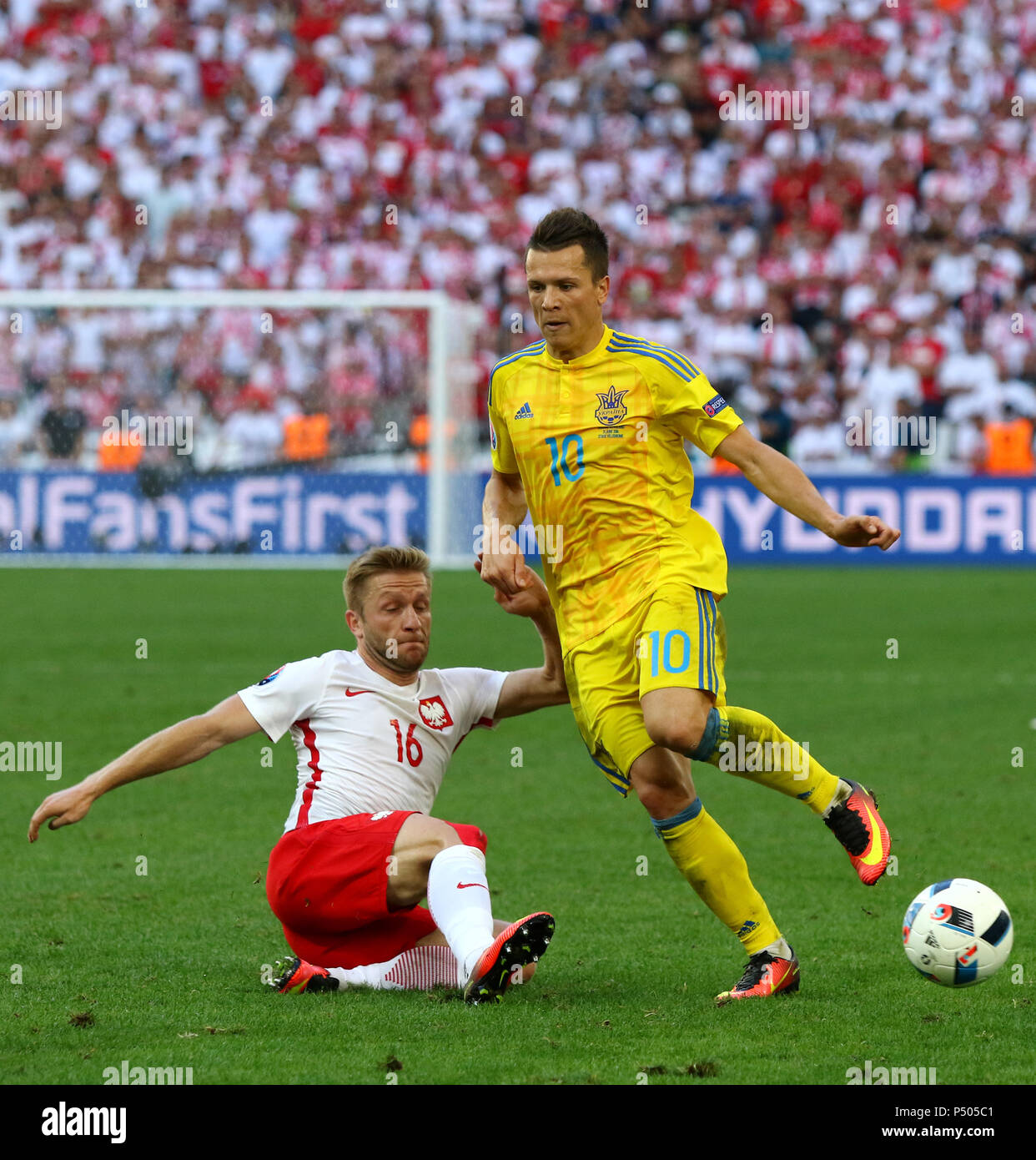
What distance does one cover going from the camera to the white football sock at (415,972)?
497 cm

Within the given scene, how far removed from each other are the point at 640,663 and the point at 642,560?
0.32m

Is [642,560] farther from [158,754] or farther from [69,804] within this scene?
[69,804]

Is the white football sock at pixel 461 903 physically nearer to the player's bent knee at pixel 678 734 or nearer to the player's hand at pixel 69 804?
the player's bent knee at pixel 678 734

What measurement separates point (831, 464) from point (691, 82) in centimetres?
646

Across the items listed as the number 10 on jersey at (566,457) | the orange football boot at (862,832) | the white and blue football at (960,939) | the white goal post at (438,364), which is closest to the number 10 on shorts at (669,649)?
the number 10 on jersey at (566,457)

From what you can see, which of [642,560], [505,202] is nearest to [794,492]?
[642,560]

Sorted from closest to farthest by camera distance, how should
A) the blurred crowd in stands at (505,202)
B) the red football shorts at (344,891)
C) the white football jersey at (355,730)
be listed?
the red football shorts at (344,891), the white football jersey at (355,730), the blurred crowd in stands at (505,202)

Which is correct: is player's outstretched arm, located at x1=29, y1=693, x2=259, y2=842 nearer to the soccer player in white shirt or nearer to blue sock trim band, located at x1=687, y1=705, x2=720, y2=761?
the soccer player in white shirt

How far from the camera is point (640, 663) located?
4.78m

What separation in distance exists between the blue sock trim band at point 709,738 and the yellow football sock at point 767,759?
1 cm

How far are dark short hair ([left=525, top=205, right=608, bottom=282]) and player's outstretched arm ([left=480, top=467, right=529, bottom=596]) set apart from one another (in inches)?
26.3

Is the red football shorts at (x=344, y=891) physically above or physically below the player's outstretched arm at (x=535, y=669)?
below

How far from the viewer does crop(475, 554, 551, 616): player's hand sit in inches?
196

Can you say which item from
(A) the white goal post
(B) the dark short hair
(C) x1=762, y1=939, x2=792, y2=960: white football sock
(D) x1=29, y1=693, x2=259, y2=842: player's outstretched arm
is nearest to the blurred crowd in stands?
(A) the white goal post
